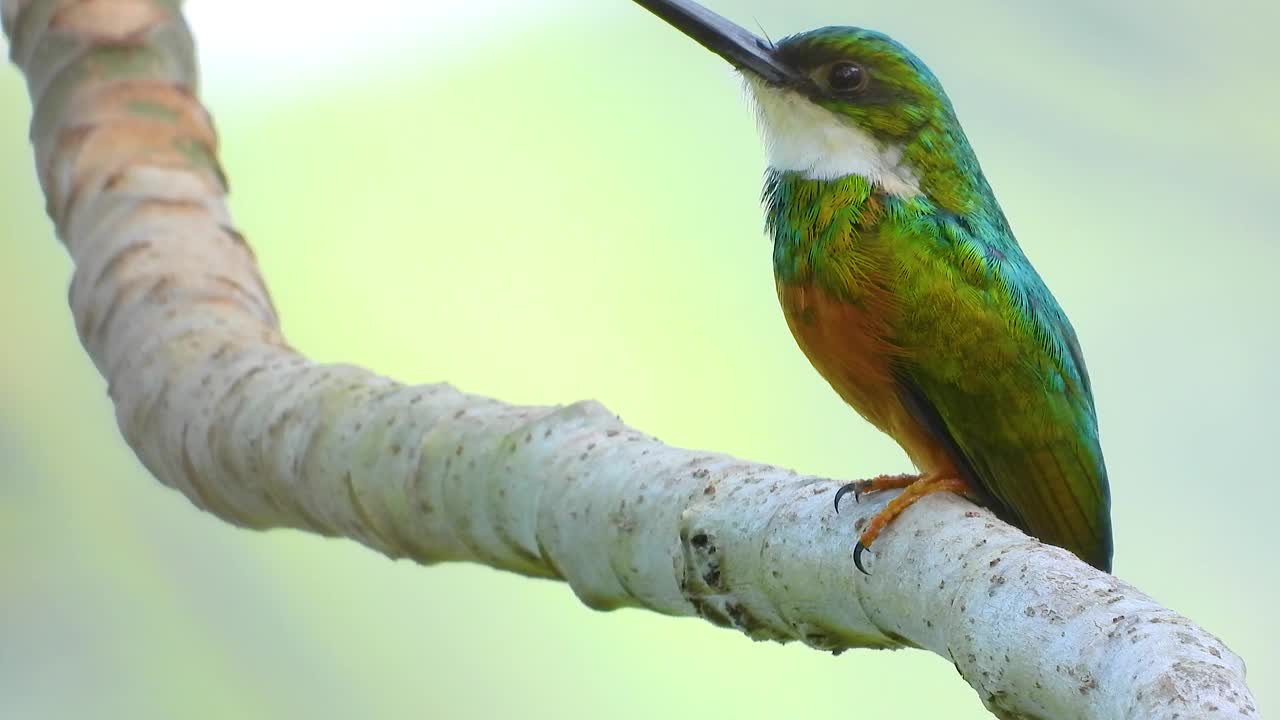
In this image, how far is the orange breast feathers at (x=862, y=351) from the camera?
218cm

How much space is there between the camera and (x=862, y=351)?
2.19m

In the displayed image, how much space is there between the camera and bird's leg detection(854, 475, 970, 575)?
5.42 feet

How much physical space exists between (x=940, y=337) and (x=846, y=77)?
549 millimetres

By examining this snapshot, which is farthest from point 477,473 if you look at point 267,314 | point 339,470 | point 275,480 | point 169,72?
point 169,72

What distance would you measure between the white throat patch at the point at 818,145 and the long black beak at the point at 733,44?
0.02 metres

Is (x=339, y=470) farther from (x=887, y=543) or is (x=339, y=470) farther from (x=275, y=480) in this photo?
(x=887, y=543)

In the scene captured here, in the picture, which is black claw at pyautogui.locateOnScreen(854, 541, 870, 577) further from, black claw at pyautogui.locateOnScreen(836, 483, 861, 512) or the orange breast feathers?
the orange breast feathers

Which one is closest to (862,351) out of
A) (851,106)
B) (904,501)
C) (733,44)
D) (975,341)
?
(975,341)

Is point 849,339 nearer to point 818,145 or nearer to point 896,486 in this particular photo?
point 896,486

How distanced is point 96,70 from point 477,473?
1.24 meters

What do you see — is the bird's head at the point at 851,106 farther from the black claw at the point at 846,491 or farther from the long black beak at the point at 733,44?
the black claw at the point at 846,491

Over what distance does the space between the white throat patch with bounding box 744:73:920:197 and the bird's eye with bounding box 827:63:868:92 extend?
0.15 ft

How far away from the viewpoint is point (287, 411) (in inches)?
89.7

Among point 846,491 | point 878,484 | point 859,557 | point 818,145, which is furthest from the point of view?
point 818,145
